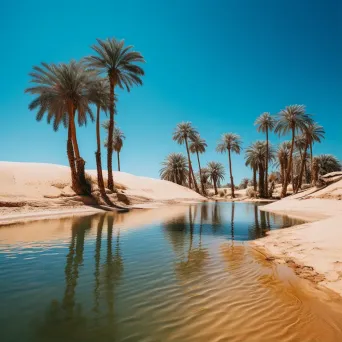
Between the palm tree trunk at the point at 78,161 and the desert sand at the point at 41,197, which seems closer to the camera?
the desert sand at the point at 41,197

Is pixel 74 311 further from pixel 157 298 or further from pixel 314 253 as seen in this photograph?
pixel 314 253

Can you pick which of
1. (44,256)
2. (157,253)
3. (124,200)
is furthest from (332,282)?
(124,200)

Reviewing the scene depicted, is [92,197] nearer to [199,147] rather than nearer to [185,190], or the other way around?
[185,190]

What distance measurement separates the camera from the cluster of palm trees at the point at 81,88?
22.8 metres

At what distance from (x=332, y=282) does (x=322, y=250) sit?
74.0 inches

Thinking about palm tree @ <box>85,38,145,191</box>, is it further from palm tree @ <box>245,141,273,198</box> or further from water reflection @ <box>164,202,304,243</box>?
palm tree @ <box>245,141,273,198</box>

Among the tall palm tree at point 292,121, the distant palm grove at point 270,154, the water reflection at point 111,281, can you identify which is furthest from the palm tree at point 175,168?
the water reflection at point 111,281

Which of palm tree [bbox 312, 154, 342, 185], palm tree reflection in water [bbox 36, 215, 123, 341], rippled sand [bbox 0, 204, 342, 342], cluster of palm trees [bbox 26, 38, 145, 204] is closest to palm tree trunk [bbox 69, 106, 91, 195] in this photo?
cluster of palm trees [bbox 26, 38, 145, 204]

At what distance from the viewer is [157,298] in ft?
13.8

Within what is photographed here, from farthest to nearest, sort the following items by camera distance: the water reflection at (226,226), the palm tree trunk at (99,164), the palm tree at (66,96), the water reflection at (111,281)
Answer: the palm tree trunk at (99,164) → the palm tree at (66,96) → the water reflection at (226,226) → the water reflection at (111,281)

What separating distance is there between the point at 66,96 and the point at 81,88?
1642 mm

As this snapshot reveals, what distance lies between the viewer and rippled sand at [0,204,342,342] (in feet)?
10.4

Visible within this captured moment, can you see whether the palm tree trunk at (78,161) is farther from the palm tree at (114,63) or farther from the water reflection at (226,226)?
the water reflection at (226,226)

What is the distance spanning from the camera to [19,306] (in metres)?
3.83
